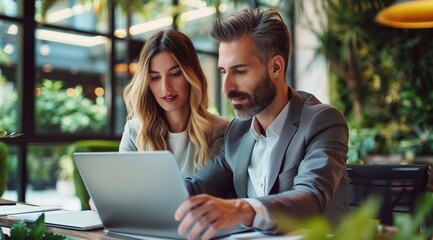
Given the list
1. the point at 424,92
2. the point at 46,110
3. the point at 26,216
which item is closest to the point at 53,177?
the point at 46,110

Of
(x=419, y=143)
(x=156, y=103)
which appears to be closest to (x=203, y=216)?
(x=156, y=103)

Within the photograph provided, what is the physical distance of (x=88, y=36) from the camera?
5.41m

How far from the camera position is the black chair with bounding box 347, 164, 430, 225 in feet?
6.73

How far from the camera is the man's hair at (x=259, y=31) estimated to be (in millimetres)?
1729

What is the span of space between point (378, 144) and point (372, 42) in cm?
140

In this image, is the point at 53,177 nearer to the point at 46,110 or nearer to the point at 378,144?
the point at 46,110

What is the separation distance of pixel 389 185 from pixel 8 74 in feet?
11.8

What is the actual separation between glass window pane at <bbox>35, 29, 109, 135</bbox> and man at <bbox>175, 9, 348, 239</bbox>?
3.43 metres

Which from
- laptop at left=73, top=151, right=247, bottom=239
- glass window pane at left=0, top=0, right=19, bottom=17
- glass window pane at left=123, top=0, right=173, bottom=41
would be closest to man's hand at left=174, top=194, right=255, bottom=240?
laptop at left=73, top=151, right=247, bottom=239

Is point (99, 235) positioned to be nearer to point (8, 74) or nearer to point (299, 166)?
point (299, 166)

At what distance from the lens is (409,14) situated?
4.90m

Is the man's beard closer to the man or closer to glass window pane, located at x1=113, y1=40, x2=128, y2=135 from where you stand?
the man

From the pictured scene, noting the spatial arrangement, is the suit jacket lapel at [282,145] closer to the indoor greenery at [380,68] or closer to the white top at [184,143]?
the white top at [184,143]

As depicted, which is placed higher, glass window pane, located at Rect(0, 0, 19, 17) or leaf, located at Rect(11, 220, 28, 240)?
glass window pane, located at Rect(0, 0, 19, 17)
